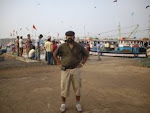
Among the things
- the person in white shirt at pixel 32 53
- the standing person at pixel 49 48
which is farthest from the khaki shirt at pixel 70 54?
the person in white shirt at pixel 32 53

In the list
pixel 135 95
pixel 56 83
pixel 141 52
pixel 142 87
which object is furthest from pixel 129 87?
pixel 141 52

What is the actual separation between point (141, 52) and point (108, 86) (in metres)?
16.2

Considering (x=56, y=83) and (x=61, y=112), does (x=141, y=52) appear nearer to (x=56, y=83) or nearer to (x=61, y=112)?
(x=56, y=83)

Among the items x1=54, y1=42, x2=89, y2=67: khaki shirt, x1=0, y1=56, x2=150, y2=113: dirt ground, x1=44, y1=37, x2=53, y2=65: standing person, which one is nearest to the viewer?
x1=54, y1=42, x2=89, y2=67: khaki shirt

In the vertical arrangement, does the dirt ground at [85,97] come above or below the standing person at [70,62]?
below

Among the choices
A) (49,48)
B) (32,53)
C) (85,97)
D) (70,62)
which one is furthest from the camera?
(32,53)

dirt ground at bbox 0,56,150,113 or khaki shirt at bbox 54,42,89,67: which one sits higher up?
khaki shirt at bbox 54,42,89,67

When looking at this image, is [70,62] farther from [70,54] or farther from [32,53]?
[32,53]

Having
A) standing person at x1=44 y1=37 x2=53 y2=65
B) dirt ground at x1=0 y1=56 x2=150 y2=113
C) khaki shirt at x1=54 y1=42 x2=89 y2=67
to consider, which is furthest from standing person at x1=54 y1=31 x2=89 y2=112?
standing person at x1=44 y1=37 x2=53 y2=65

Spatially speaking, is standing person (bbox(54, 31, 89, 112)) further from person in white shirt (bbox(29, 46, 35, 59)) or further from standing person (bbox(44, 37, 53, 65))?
person in white shirt (bbox(29, 46, 35, 59))

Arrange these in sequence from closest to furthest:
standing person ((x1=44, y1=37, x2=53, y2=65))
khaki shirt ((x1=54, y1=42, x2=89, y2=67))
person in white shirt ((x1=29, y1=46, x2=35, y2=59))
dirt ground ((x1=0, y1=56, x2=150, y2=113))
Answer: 1. khaki shirt ((x1=54, y1=42, x2=89, y2=67))
2. dirt ground ((x1=0, y1=56, x2=150, y2=113))
3. standing person ((x1=44, y1=37, x2=53, y2=65))
4. person in white shirt ((x1=29, y1=46, x2=35, y2=59))

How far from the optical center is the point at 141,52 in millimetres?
20438

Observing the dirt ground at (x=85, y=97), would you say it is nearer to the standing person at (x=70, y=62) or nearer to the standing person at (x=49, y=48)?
the standing person at (x=70, y=62)

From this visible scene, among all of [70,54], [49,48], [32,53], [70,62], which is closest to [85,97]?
[70,62]
